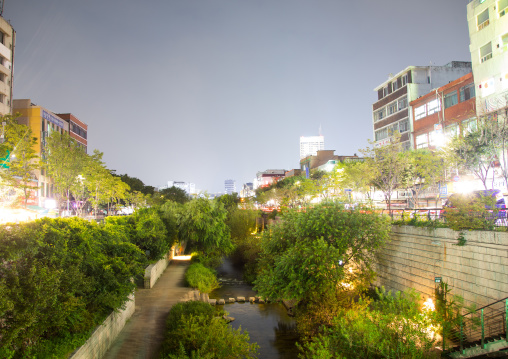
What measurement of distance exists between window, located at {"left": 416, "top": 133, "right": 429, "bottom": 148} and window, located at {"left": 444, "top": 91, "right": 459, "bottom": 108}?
5.93 meters

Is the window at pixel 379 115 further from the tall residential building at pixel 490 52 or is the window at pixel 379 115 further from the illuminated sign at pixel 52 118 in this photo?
the illuminated sign at pixel 52 118

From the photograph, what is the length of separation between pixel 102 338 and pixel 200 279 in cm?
1522

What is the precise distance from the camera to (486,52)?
35.4 m

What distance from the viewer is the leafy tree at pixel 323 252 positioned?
19.6 metres

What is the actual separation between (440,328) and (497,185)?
2154 cm

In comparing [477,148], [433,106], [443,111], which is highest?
[433,106]

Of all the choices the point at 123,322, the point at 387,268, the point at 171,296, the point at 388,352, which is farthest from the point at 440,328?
the point at 171,296

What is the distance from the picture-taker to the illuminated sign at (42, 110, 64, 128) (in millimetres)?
62869

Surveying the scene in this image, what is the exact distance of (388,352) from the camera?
41.5 feet

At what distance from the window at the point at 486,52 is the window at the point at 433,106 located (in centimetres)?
859

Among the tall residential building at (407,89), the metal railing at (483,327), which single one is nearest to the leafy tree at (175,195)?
A: the tall residential building at (407,89)

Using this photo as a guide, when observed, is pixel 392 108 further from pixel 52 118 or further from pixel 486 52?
pixel 52 118

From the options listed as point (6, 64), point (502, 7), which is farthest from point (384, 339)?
point (6, 64)

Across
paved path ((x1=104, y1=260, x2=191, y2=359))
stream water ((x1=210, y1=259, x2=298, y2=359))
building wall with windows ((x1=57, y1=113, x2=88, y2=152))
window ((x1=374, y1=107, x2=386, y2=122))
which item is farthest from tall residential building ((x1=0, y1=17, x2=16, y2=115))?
window ((x1=374, y1=107, x2=386, y2=122))
